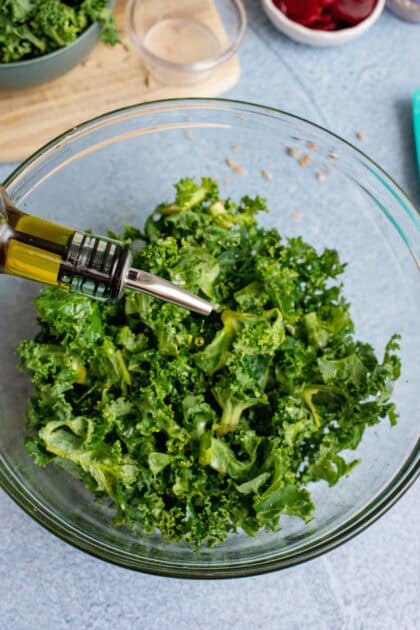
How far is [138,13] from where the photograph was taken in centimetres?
255

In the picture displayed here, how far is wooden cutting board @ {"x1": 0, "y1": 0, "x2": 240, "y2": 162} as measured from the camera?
2330 millimetres

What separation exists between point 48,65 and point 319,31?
101cm

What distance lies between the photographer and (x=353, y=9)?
2.51 meters

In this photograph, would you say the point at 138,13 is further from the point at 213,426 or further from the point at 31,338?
the point at 213,426

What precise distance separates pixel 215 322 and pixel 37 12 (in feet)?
3.86

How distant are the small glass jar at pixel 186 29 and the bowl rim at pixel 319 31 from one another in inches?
4.9

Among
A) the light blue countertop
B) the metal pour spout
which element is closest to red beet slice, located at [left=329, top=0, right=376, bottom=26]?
the light blue countertop

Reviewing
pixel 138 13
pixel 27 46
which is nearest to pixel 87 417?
pixel 27 46

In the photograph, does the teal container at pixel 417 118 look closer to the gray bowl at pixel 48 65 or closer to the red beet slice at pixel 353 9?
the red beet slice at pixel 353 9

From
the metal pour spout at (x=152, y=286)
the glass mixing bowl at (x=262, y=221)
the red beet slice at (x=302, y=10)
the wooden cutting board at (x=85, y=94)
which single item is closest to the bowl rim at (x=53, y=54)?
the wooden cutting board at (x=85, y=94)

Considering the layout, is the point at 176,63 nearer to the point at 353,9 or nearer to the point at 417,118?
the point at 353,9

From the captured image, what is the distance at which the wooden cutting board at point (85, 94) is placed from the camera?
2.33 meters

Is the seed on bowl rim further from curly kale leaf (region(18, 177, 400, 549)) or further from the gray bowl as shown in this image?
the gray bowl

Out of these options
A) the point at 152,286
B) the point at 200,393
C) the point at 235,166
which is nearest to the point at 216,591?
the point at 200,393
